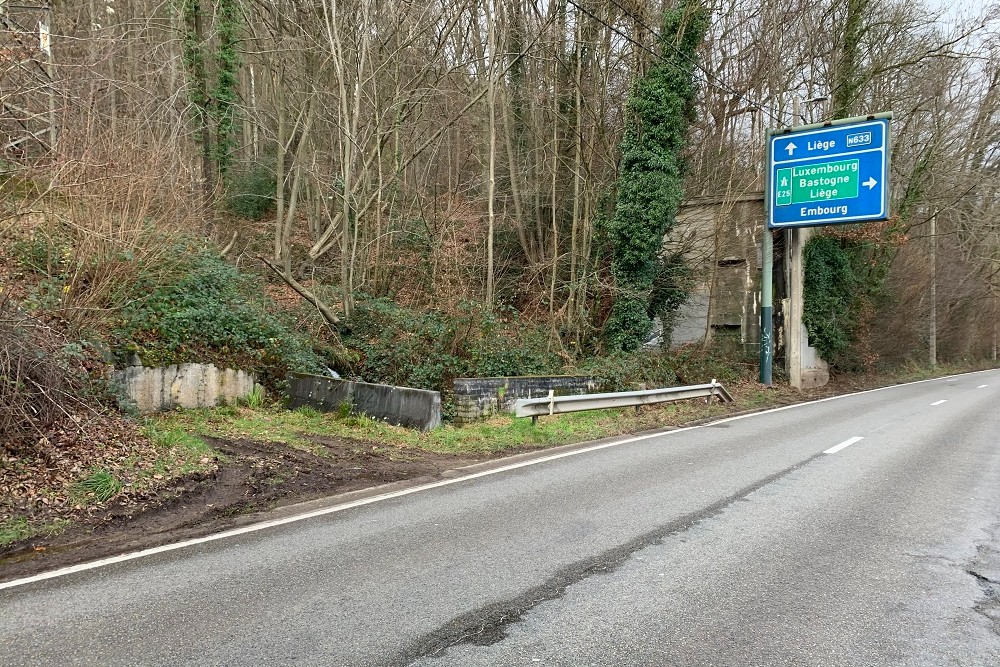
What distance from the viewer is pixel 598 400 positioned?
1245 cm

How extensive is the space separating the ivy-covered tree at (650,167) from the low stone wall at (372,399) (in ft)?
31.0

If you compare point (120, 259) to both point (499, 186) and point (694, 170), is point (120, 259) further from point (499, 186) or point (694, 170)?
point (694, 170)

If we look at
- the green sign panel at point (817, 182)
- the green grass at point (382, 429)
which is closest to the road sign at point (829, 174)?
the green sign panel at point (817, 182)

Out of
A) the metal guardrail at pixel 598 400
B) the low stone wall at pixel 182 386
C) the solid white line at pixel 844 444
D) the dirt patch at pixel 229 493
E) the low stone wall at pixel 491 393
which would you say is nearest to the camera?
the dirt patch at pixel 229 493

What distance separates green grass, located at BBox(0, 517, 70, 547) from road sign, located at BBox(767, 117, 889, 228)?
19.0 metres

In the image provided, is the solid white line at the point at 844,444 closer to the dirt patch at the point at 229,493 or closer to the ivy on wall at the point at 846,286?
the dirt patch at the point at 229,493

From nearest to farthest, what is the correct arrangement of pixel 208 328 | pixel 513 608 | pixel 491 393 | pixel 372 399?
pixel 513 608 → pixel 208 328 → pixel 372 399 → pixel 491 393

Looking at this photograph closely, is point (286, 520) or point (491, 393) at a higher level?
point (491, 393)

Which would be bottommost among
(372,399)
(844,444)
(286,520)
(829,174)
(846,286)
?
(844,444)

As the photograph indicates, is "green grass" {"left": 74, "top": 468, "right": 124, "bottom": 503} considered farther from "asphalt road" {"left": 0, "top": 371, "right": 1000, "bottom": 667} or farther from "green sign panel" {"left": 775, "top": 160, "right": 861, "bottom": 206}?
"green sign panel" {"left": 775, "top": 160, "right": 861, "bottom": 206}

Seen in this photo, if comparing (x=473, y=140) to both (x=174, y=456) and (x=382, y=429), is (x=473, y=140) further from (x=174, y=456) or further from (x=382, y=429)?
(x=174, y=456)

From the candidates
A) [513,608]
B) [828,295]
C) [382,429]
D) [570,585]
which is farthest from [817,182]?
[513,608]

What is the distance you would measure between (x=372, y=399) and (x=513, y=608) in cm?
805

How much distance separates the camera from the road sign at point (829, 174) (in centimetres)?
1783
